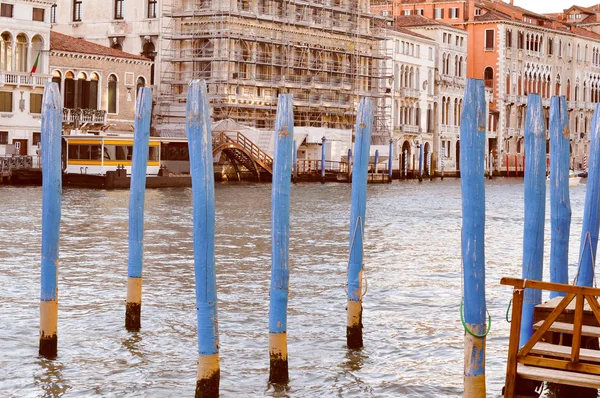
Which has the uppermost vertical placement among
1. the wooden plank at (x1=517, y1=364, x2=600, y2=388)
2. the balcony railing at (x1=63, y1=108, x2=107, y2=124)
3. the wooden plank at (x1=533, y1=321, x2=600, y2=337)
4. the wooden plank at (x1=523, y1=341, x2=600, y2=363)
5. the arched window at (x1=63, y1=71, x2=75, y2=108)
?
the arched window at (x1=63, y1=71, x2=75, y2=108)

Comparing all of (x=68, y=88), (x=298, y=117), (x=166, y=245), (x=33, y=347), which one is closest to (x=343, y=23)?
(x=298, y=117)

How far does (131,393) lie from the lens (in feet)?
31.0

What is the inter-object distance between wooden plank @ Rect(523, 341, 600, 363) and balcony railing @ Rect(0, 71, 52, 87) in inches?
1336

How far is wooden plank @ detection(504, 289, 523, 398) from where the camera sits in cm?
774

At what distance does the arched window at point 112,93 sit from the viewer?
44.5 metres

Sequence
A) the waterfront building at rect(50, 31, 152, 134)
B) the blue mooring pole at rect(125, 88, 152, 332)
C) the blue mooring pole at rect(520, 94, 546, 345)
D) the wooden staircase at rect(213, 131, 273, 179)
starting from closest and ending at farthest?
the blue mooring pole at rect(520, 94, 546, 345)
the blue mooring pole at rect(125, 88, 152, 332)
the waterfront building at rect(50, 31, 152, 134)
the wooden staircase at rect(213, 131, 273, 179)

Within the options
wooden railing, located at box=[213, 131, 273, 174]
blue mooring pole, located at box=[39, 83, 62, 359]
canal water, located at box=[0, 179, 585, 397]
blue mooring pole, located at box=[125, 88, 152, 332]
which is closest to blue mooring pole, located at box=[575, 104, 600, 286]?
canal water, located at box=[0, 179, 585, 397]

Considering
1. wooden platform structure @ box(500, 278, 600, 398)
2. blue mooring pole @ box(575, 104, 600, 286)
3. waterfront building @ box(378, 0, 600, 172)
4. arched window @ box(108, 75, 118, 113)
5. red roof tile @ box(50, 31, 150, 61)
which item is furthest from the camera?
waterfront building @ box(378, 0, 600, 172)

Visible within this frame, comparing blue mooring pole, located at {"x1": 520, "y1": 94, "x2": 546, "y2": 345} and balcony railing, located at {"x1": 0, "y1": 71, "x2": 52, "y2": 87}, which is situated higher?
balcony railing, located at {"x1": 0, "y1": 71, "x2": 52, "y2": 87}

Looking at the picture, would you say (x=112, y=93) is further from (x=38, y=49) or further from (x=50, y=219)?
(x=50, y=219)

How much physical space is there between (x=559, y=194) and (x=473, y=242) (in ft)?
8.52

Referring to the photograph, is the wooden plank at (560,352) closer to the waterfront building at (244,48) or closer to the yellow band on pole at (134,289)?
the yellow band on pole at (134,289)

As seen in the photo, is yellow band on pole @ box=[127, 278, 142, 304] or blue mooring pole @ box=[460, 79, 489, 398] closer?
blue mooring pole @ box=[460, 79, 489, 398]

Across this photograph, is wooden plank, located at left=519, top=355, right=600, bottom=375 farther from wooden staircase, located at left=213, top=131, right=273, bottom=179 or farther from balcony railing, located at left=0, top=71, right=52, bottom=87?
wooden staircase, located at left=213, top=131, right=273, bottom=179
